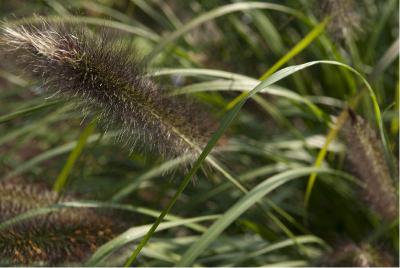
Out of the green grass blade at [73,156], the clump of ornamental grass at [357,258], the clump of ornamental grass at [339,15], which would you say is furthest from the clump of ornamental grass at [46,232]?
the clump of ornamental grass at [339,15]

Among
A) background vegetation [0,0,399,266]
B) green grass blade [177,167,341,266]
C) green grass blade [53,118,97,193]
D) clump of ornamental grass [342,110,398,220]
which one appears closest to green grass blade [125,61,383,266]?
background vegetation [0,0,399,266]

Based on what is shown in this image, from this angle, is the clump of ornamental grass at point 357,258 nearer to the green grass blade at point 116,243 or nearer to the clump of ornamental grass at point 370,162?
the clump of ornamental grass at point 370,162

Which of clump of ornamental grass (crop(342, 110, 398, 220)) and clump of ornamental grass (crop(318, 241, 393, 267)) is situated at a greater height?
clump of ornamental grass (crop(342, 110, 398, 220))

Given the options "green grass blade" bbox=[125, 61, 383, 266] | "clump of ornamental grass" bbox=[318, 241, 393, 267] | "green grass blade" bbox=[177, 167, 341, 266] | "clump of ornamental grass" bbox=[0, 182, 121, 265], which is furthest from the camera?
"clump of ornamental grass" bbox=[318, 241, 393, 267]

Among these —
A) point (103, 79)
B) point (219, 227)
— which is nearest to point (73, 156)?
point (219, 227)

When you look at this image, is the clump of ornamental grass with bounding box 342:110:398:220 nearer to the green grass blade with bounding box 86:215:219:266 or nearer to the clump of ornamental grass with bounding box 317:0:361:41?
the clump of ornamental grass with bounding box 317:0:361:41

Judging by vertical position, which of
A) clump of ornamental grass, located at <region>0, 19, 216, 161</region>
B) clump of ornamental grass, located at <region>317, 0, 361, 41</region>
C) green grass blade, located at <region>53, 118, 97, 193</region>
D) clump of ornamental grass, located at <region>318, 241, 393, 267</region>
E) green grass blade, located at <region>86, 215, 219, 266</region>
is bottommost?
clump of ornamental grass, located at <region>318, 241, 393, 267</region>

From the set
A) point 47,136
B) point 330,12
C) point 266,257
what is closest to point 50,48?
point 330,12
